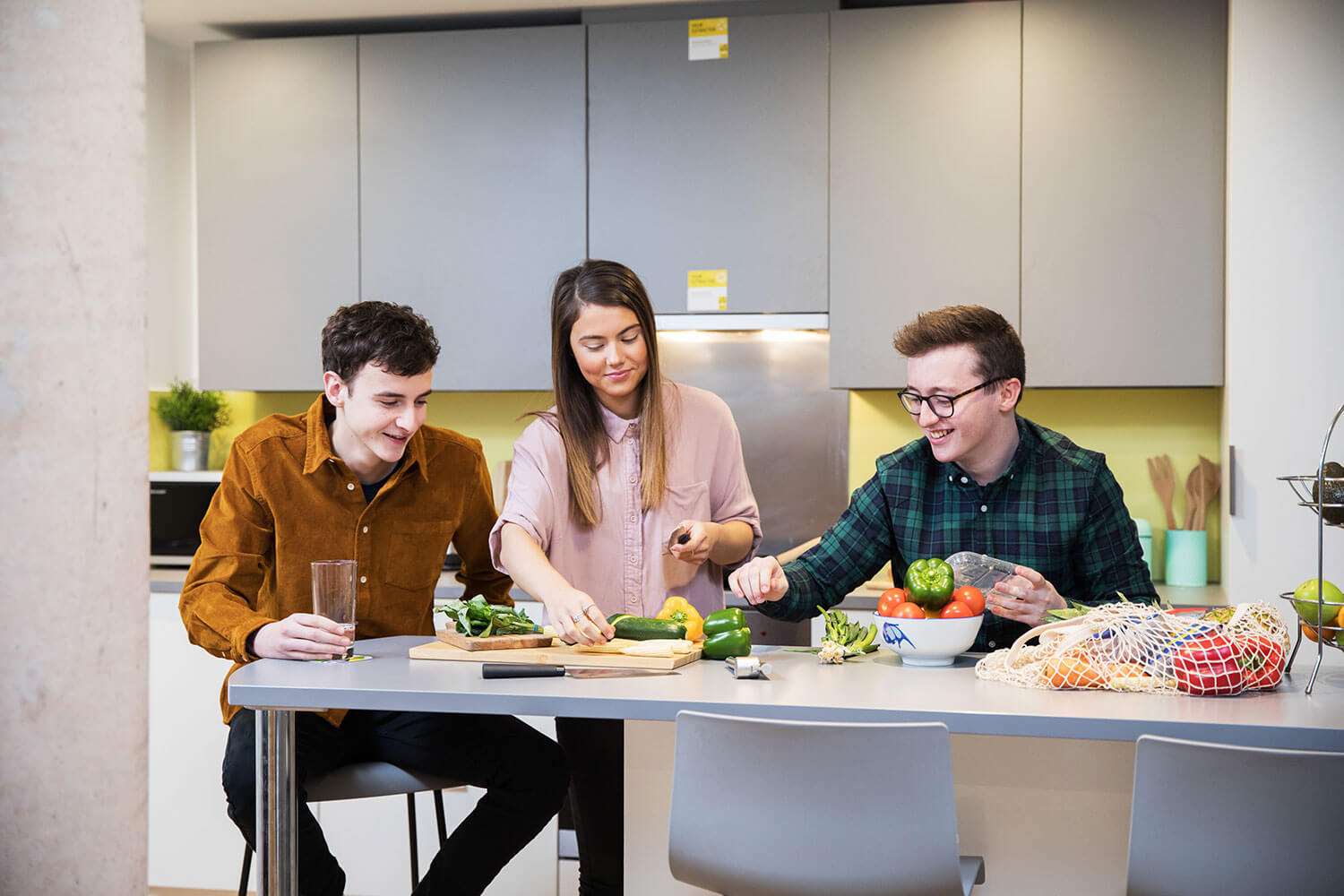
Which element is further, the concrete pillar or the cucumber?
the cucumber

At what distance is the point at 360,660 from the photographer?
1.85m

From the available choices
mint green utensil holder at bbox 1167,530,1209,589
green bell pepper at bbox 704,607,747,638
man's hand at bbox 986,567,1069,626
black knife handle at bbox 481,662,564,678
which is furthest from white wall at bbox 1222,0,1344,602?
black knife handle at bbox 481,662,564,678

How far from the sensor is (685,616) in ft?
6.31

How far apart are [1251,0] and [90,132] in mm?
2866

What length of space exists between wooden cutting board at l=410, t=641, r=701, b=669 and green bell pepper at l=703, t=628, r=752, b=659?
2 cm

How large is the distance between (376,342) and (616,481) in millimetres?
525

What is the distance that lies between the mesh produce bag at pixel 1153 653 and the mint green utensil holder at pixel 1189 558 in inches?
68.8

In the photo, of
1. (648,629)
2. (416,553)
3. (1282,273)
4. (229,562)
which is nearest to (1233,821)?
(648,629)

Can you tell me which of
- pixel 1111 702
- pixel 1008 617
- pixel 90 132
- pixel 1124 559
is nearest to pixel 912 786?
pixel 1111 702

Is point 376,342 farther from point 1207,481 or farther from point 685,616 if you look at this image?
point 1207,481

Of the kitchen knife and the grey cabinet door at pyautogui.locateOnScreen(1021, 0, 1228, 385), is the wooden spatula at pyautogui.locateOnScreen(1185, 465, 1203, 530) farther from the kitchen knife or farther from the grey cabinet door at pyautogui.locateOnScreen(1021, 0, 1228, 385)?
the kitchen knife

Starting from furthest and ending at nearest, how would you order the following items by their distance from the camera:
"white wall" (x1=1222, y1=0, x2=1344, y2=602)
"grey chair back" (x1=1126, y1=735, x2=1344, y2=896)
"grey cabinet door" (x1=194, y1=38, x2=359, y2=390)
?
"grey cabinet door" (x1=194, y1=38, x2=359, y2=390) < "white wall" (x1=1222, y1=0, x2=1344, y2=602) < "grey chair back" (x1=1126, y1=735, x2=1344, y2=896)

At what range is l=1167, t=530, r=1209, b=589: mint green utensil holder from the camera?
10.9ft

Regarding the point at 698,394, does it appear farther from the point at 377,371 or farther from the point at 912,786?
the point at 912,786
